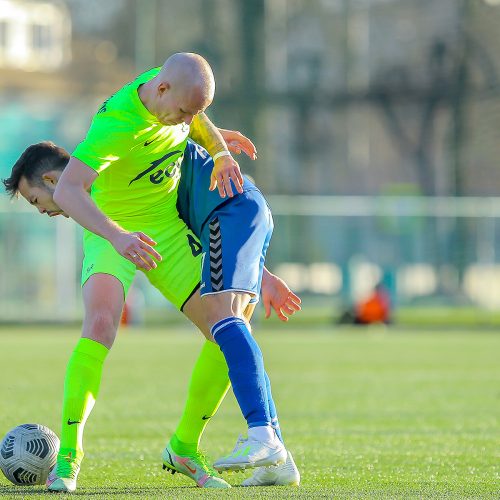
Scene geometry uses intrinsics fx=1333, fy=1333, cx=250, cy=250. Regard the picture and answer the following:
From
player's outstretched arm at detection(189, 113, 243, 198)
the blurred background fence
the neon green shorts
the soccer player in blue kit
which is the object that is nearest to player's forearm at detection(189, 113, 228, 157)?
player's outstretched arm at detection(189, 113, 243, 198)

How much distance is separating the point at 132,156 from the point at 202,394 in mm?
1000

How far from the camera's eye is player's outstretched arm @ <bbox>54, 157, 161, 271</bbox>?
475cm

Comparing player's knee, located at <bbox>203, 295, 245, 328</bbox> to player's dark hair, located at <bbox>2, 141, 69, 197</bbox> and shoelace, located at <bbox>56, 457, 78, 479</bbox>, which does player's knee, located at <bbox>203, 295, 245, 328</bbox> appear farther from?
player's dark hair, located at <bbox>2, 141, 69, 197</bbox>

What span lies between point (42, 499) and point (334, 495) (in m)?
1.04

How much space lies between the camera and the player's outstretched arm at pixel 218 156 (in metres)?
5.18

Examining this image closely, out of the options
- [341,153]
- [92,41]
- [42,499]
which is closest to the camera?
[42,499]

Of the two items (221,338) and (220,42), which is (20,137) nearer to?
(220,42)

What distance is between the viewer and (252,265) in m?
5.12

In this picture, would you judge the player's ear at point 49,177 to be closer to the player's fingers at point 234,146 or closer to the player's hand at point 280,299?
the player's fingers at point 234,146

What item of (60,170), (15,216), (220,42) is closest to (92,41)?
(220,42)

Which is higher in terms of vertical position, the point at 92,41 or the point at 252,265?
the point at 92,41

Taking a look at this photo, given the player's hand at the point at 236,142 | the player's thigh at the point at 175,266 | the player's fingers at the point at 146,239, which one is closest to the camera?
the player's fingers at the point at 146,239

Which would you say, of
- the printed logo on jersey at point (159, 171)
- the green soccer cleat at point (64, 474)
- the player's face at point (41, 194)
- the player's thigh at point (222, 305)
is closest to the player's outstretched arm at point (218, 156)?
the printed logo on jersey at point (159, 171)

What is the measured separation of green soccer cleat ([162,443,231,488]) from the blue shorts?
26.9 inches
